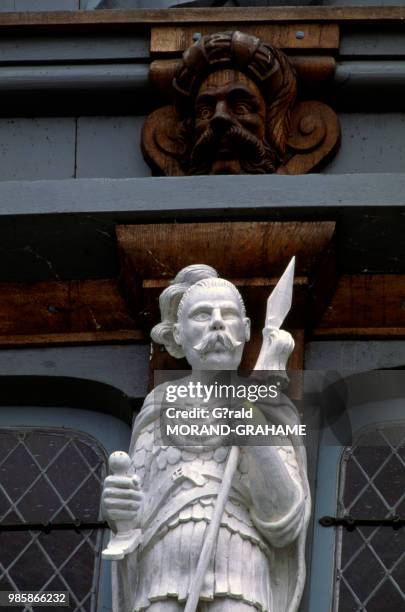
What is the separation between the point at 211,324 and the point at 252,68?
116 cm

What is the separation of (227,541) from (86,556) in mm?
918

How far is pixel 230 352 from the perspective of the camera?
26.1 feet

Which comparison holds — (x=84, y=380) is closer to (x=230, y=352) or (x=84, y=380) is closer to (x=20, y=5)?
(x=230, y=352)

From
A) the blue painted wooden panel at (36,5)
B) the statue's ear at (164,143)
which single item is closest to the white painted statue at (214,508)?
the statue's ear at (164,143)

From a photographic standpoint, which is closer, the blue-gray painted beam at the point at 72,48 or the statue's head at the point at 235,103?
the statue's head at the point at 235,103

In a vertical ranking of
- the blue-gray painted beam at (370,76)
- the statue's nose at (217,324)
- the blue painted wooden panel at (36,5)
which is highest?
the blue painted wooden panel at (36,5)

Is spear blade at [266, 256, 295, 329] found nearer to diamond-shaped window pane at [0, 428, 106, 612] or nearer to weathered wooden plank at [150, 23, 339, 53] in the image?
diamond-shaped window pane at [0, 428, 106, 612]

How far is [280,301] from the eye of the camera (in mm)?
7938

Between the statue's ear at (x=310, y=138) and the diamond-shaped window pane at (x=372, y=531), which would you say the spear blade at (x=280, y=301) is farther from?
the statue's ear at (x=310, y=138)

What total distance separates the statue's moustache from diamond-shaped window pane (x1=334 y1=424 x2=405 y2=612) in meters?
0.75

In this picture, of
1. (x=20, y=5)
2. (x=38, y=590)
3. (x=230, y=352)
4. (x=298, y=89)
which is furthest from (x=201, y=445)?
(x=20, y=5)

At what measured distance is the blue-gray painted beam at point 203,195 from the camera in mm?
8570

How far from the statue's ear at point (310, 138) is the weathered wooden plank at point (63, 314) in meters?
0.64

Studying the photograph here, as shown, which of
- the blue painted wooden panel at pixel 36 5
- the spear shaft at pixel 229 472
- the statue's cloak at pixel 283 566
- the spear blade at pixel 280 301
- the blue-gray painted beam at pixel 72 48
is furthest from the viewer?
the blue painted wooden panel at pixel 36 5
